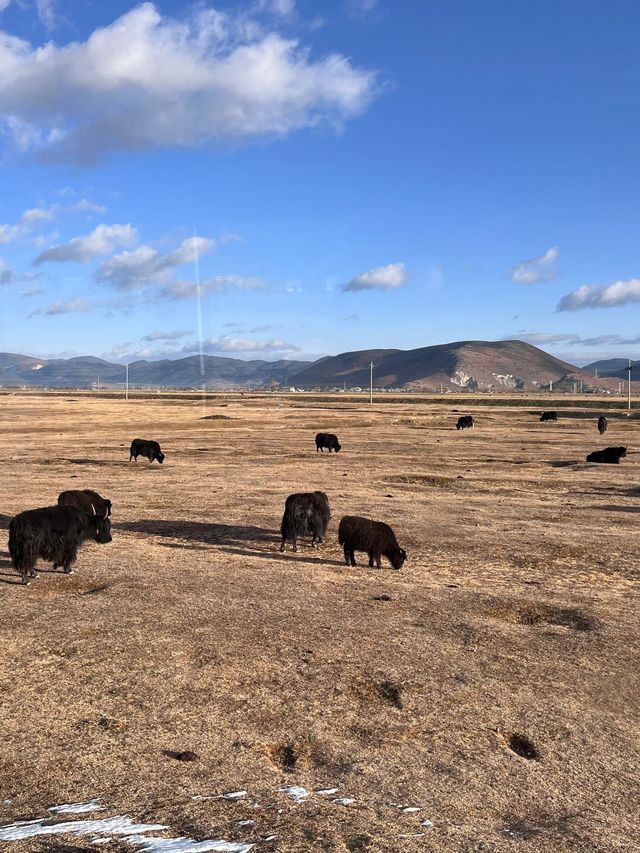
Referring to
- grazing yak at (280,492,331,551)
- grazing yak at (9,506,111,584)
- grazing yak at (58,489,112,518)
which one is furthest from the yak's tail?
grazing yak at (280,492,331,551)

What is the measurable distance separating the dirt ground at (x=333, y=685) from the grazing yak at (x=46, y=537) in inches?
15.1

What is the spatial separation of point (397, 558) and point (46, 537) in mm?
6436

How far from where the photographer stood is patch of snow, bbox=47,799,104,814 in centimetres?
521

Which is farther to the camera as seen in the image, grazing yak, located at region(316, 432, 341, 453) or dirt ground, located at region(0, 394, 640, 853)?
grazing yak, located at region(316, 432, 341, 453)

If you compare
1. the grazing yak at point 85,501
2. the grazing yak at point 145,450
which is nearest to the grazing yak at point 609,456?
the grazing yak at point 145,450

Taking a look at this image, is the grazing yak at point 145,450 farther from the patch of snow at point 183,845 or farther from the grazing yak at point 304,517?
the patch of snow at point 183,845

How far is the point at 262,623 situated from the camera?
965cm

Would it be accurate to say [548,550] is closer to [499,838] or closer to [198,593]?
[198,593]

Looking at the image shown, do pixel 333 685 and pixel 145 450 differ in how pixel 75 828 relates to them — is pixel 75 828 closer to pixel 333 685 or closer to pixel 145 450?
pixel 333 685

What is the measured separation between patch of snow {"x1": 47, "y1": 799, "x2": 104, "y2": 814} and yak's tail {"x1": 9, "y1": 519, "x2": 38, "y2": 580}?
6.64 meters

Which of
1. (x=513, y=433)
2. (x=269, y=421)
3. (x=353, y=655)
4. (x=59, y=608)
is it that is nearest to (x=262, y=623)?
(x=353, y=655)

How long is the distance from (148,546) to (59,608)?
434 centimetres

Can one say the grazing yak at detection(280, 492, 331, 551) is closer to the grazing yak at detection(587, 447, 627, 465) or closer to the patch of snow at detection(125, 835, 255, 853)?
the patch of snow at detection(125, 835, 255, 853)

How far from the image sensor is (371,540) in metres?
13.2
